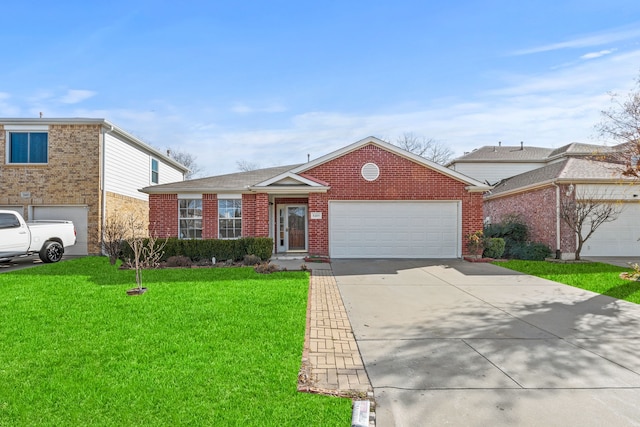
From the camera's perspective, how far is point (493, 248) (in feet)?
48.5

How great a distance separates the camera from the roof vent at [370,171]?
586 inches

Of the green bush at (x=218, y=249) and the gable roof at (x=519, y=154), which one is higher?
the gable roof at (x=519, y=154)

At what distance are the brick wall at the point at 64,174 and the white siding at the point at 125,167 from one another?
24.3 inches

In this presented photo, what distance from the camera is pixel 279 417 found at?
2.98m

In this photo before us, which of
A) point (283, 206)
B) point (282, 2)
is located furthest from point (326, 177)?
point (282, 2)

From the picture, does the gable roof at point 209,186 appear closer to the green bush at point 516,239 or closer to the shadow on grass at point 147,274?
the shadow on grass at point 147,274

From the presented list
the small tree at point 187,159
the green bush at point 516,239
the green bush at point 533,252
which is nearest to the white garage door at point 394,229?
the green bush at point 516,239

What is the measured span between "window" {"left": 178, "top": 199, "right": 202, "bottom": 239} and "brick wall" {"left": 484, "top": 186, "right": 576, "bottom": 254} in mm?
14501

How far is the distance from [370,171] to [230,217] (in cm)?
610

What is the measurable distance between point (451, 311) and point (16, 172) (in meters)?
18.0

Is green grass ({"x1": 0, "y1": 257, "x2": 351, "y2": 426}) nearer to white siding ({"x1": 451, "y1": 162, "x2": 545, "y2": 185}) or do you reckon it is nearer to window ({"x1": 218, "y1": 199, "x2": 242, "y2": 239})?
window ({"x1": 218, "y1": 199, "x2": 242, "y2": 239})

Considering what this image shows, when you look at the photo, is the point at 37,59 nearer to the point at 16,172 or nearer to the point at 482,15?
the point at 16,172

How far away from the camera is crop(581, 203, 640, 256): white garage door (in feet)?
50.1

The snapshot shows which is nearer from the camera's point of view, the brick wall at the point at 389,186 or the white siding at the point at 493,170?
the brick wall at the point at 389,186
